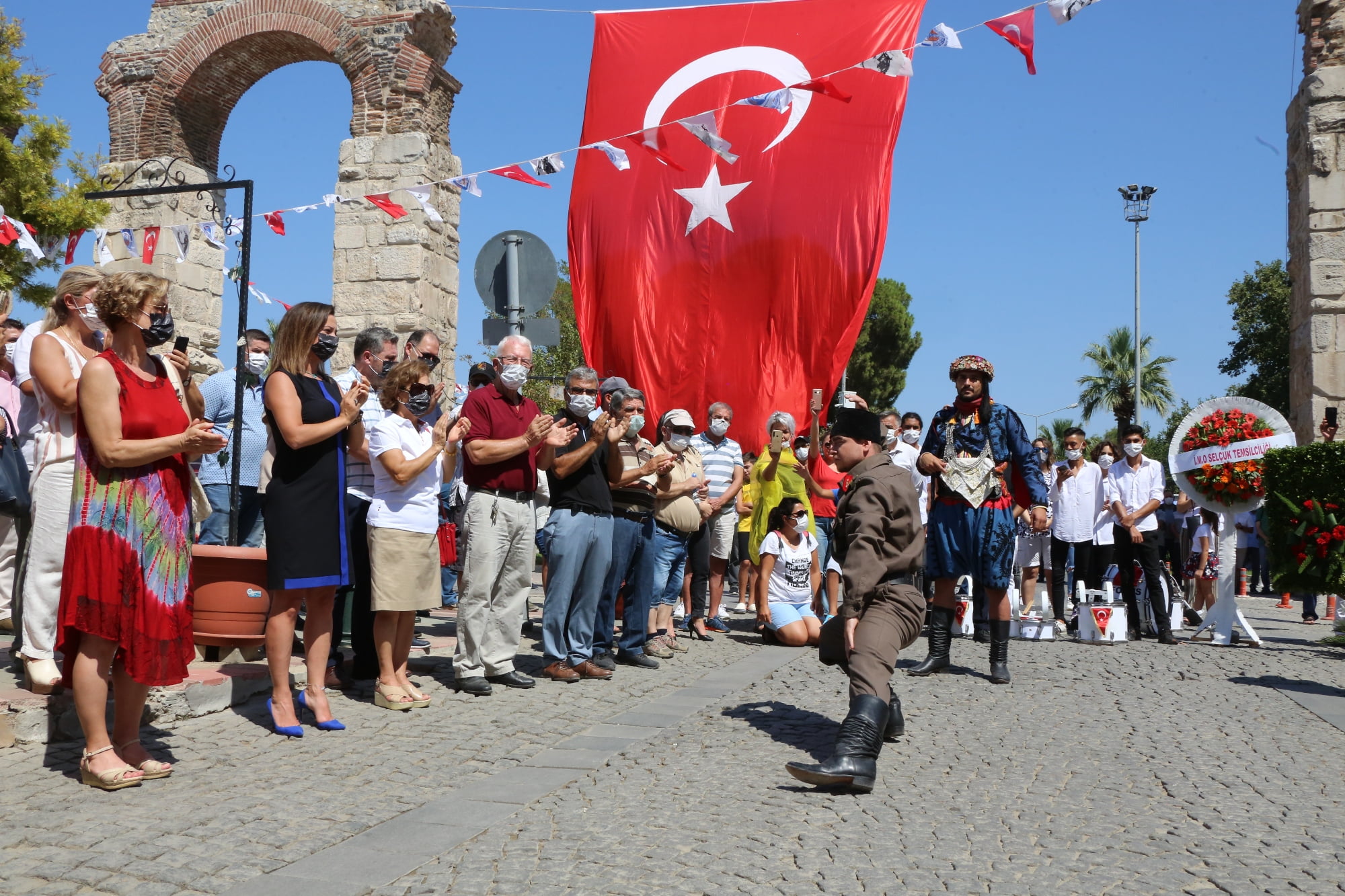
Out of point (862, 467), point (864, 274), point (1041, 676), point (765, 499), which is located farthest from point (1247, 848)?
point (864, 274)

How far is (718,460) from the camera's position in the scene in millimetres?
10148

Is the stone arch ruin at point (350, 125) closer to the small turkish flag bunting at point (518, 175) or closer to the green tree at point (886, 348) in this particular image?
the small turkish flag bunting at point (518, 175)

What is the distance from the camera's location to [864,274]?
1076 cm

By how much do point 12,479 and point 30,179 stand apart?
1565cm

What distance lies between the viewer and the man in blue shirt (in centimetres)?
784

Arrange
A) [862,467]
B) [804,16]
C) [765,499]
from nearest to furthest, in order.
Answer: [862,467], [765,499], [804,16]

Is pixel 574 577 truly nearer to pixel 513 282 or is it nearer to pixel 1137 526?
pixel 513 282

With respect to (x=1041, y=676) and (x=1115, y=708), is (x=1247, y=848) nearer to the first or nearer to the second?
(x=1115, y=708)

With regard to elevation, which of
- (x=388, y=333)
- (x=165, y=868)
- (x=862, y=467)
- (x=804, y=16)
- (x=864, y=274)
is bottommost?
(x=165, y=868)

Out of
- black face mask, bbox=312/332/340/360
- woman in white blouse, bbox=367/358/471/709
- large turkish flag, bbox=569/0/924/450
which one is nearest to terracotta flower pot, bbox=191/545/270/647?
woman in white blouse, bbox=367/358/471/709

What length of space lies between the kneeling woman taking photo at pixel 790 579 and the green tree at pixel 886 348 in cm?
4667

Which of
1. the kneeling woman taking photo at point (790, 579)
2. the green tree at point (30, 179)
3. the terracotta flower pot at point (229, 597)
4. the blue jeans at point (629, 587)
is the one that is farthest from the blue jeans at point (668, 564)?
the green tree at point (30, 179)

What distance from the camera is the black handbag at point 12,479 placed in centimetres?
585

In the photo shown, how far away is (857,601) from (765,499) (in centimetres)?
505
